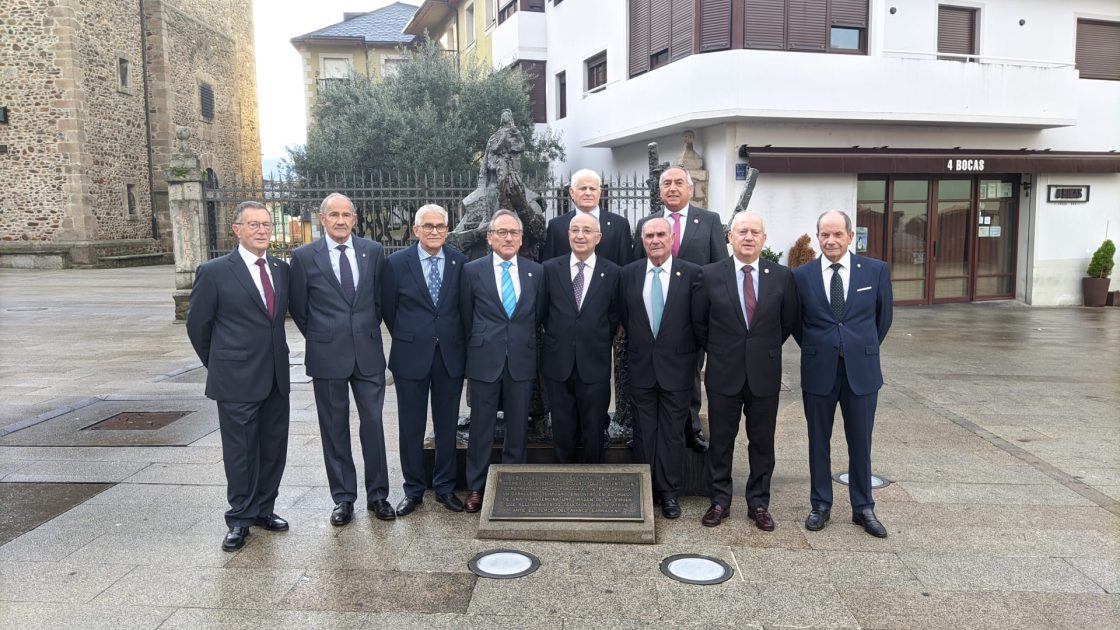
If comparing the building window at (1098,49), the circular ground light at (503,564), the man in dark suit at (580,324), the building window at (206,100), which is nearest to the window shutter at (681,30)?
the building window at (1098,49)

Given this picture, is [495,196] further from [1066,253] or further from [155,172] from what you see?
[155,172]

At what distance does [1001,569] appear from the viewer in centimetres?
398

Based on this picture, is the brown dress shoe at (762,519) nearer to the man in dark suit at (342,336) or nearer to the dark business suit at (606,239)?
the dark business suit at (606,239)

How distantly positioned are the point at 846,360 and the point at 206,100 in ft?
109

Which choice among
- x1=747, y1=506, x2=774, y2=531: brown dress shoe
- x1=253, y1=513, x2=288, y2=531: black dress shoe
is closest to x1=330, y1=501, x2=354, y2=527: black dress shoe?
x1=253, y1=513, x2=288, y2=531: black dress shoe

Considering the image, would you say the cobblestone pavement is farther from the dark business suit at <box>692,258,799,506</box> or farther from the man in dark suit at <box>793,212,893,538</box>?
the dark business suit at <box>692,258,799,506</box>

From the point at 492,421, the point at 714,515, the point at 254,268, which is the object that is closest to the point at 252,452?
the point at 254,268

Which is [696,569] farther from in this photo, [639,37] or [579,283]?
[639,37]

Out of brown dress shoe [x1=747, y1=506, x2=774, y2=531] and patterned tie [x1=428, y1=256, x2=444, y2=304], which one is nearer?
brown dress shoe [x1=747, y1=506, x2=774, y2=531]

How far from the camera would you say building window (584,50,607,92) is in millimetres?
18594

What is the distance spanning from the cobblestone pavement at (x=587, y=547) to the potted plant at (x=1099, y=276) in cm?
1081

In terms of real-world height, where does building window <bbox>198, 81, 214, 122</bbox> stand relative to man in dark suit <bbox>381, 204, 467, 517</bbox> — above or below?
above

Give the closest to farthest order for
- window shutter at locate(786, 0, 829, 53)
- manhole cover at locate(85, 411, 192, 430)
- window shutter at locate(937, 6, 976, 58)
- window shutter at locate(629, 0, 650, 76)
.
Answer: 1. manhole cover at locate(85, 411, 192, 430)
2. window shutter at locate(786, 0, 829, 53)
3. window shutter at locate(937, 6, 976, 58)
4. window shutter at locate(629, 0, 650, 76)

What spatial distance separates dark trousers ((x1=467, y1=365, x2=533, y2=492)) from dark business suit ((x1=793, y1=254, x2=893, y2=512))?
1.67 metres
